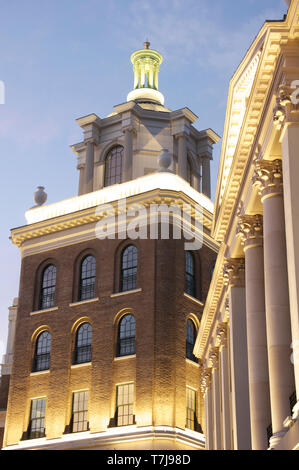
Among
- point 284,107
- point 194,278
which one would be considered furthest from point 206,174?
point 284,107

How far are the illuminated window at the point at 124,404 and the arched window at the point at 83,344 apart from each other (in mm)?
3320

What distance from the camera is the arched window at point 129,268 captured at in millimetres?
51656

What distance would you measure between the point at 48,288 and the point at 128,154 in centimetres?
1097

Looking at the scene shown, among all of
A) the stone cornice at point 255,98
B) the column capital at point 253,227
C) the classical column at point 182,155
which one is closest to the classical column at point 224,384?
the stone cornice at point 255,98

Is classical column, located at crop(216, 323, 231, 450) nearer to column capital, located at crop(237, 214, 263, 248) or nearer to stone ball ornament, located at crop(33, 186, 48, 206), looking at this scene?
column capital, located at crop(237, 214, 263, 248)

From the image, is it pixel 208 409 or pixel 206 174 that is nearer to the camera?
pixel 208 409


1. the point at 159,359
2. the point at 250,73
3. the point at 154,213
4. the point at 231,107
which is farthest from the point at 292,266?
the point at 154,213

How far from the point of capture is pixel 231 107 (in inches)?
1197

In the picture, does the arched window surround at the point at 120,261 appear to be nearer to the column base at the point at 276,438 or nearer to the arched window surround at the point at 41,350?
the arched window surround at the point at 41,350

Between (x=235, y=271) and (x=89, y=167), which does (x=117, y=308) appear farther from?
(x=235, y=271)

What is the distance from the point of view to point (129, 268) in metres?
52.2

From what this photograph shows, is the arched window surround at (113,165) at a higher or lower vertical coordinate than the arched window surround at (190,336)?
higher
